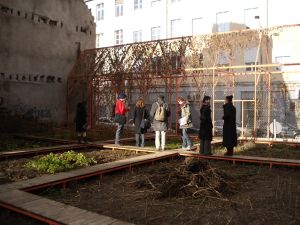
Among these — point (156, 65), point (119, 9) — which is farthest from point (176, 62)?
point (119, 9)

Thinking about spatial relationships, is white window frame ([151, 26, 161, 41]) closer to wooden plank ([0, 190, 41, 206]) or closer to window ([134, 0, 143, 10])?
window ([134, 0, 143, 10])

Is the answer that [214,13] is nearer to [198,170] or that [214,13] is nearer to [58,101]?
[58,101]

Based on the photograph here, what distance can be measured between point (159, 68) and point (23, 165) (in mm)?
9537

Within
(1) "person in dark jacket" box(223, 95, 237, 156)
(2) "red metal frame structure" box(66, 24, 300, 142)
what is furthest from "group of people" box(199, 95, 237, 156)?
(2) "red metal frame structure" box(66, 24, 300, 142)

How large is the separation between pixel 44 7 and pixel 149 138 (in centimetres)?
844

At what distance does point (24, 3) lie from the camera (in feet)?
57.1

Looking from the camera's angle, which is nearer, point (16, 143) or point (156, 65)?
point (16, 143)

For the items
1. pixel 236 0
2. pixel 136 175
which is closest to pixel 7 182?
pixel 136 175

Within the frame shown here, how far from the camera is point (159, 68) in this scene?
17516 mm

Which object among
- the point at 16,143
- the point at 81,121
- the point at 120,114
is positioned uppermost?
the point at 120,114

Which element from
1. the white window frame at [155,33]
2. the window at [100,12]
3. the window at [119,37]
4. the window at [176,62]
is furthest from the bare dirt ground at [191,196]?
the window at [100,12]

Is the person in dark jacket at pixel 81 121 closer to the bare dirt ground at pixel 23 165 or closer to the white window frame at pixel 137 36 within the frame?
the bare dirt ground at pixel 23 165

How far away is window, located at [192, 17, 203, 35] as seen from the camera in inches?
1358

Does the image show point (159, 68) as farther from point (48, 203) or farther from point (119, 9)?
point (119, 9)
